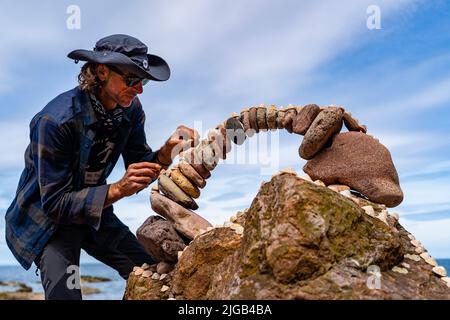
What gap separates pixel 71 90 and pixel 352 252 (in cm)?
357

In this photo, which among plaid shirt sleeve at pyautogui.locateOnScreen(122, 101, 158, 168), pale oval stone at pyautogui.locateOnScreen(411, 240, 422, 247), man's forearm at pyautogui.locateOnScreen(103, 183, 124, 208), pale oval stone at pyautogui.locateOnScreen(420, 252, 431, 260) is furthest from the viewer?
plaid shirt sleeve at pyautogui.locateOnScreen(122, 101, 158, 168)

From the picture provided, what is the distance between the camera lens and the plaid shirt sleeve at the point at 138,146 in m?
6.46

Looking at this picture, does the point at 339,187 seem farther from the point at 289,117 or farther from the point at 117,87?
the point at 117,87

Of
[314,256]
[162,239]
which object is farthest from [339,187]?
[314,256]

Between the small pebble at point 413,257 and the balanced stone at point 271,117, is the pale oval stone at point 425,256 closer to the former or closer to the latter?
the small pebble at point 413,257

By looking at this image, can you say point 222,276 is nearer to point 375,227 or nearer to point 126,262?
point 375,227

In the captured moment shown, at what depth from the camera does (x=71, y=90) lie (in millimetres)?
5773

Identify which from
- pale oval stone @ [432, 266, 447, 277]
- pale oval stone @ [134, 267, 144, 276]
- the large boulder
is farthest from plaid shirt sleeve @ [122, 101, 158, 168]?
pale oval stone @ [432, 266, 447, 277]

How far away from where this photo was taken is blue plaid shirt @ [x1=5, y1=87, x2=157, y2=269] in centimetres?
524

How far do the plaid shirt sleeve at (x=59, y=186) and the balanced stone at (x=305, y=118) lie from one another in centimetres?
216

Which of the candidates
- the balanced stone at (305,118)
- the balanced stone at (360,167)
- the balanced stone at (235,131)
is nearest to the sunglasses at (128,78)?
the balanced stone at (235,131)

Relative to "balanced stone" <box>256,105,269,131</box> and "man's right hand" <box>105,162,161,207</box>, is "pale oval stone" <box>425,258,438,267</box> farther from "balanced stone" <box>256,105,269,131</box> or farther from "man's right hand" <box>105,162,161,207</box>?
"man's right hand" <box>105,162,161,207</box>

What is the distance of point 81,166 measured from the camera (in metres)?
5.60

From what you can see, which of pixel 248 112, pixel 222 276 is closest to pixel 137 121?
pixel 248 112
